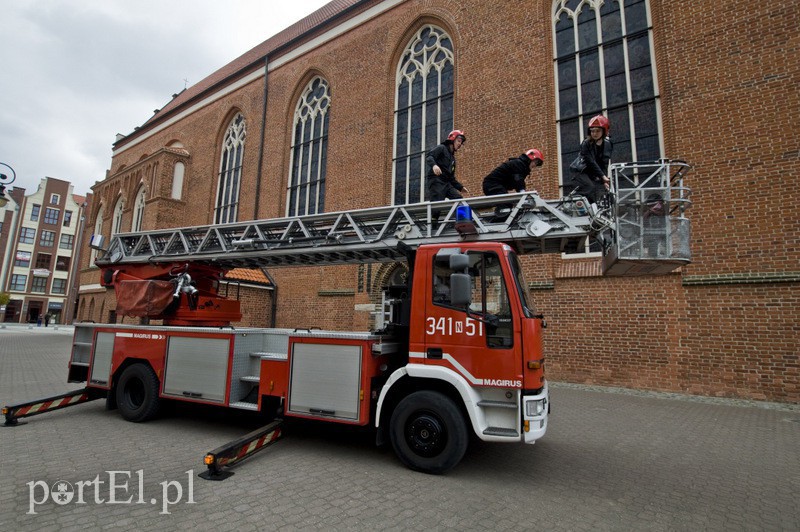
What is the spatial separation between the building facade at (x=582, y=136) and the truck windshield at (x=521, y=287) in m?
5.78

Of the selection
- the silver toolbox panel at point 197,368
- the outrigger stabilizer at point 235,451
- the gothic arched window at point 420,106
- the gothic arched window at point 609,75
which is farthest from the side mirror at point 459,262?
the gothic arched window at point 420,106

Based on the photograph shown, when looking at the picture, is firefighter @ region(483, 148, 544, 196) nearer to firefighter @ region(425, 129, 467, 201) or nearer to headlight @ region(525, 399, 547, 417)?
firefighter @ region(425, 129, 467, 201)

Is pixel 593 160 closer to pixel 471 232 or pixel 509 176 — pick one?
pixel 509 176

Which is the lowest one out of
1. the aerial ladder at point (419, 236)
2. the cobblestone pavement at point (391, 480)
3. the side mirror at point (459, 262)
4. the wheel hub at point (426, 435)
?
the cobblestone pavement at point (391, 480)

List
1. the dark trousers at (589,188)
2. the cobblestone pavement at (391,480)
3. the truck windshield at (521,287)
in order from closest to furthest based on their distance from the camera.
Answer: the cobblestone pavement at (391,480)
the truck windshield at (521,287)
the dark trousers at (589,188)

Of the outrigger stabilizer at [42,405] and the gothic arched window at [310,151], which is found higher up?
the gothic arched window at [310,151]

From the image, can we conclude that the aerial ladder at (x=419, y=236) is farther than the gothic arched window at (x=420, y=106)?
No

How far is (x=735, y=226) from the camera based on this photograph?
26.7 ft

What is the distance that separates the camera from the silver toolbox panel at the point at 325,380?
4.60m

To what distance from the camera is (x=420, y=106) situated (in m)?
13.8

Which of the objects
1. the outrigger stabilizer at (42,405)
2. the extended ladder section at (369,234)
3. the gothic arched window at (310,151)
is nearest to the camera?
the extended ladder section at (369,234)

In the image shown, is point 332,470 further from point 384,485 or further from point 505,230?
point 505,230

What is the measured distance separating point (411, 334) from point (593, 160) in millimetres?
2990

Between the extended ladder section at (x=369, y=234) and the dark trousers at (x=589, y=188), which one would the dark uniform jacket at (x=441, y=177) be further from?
the dark trousers at (x=589, y=188)
